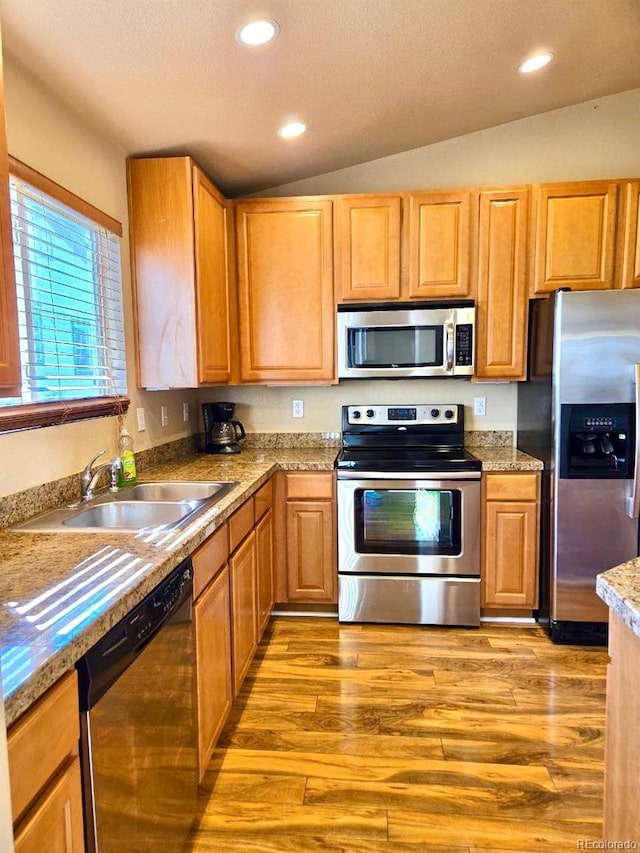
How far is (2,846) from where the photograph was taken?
0.64m

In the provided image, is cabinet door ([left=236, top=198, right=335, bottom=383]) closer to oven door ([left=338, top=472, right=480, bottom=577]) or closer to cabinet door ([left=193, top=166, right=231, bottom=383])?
cabinet door ([left=193, top=166, right=231, bottom=383])

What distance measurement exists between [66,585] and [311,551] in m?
1.76

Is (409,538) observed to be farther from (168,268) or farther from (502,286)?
(168,268)

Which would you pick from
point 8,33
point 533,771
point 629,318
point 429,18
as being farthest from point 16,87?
point 533,771

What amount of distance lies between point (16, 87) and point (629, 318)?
102 inches

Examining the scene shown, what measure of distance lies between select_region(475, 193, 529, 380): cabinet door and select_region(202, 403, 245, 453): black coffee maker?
4.85ft

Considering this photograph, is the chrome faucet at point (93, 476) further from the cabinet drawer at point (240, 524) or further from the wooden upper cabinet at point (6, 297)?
the wooden upper cabinet at point (6, 297)

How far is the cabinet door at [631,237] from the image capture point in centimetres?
261

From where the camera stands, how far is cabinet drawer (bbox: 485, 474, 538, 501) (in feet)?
8.53

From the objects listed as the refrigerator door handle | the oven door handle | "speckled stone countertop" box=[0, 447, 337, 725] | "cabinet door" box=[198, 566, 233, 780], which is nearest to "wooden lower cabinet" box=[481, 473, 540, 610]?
the oven door handle

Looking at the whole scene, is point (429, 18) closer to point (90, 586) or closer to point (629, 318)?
point (629, 318)

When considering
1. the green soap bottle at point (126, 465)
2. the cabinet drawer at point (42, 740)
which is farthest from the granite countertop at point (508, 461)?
the cabinet drawer at point (42, 740)

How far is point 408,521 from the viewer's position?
264 cm

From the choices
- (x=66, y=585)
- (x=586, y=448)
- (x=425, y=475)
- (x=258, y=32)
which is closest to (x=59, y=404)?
(x=66, y=585)
